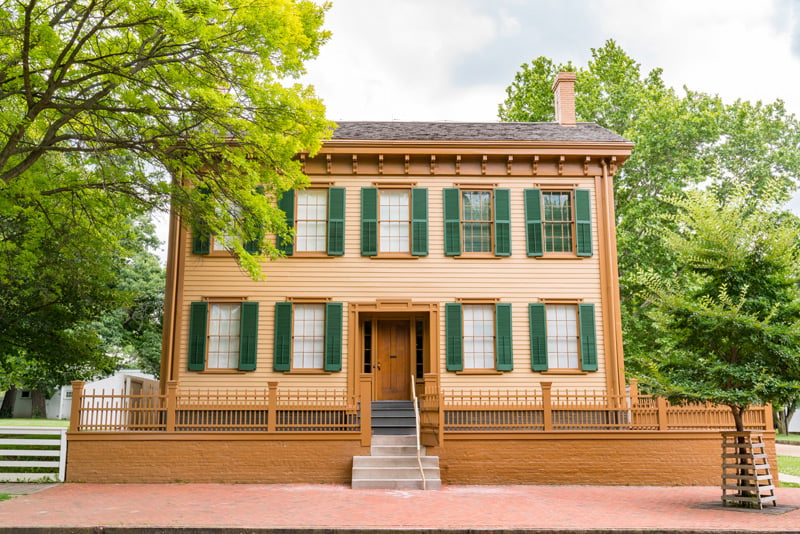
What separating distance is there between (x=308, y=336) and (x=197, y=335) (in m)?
2.49

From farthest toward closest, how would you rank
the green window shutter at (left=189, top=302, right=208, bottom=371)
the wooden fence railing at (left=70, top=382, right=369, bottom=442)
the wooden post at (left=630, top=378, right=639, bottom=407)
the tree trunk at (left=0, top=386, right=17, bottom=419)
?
the tree trunk at (left=0, top=386, right=17, bottom=419) → the green window shutter at (left=189, top=302, right=208, bottom=371) → the wooden post at (left=630, top=378, right=639, bottom=407) → the wooden fence railing at (left=70, top=382, right=369, bottom=442)

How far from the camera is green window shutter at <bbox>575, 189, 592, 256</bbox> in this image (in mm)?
16859

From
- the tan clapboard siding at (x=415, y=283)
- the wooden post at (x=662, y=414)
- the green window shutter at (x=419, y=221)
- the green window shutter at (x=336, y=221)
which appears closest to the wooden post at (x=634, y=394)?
the wooden post at (x=662, y=414)

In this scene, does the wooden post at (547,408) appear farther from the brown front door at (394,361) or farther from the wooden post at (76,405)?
the wooden post at (76,405)

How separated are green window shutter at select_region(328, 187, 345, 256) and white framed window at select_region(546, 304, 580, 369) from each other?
509 cm

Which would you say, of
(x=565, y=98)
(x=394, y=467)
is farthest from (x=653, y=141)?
(x=394, y=467)

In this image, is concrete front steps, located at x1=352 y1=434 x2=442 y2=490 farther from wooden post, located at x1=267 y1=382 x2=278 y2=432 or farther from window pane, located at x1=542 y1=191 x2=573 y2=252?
window pane, located at x1=542 y1=191 x2=573 y2=252

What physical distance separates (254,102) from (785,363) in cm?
973

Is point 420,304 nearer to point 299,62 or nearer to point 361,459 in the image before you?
point 361,459

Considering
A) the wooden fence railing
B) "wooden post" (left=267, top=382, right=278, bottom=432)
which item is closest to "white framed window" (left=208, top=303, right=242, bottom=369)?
the wooden fence railing

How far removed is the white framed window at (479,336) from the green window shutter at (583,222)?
2.58m

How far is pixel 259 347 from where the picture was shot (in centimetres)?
1623

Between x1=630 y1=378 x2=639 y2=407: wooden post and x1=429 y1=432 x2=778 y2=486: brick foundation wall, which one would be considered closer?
x1=429 y1=432 x2=778 y2=486: brick foundation wall

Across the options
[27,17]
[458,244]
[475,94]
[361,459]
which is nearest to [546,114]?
[458,244]
